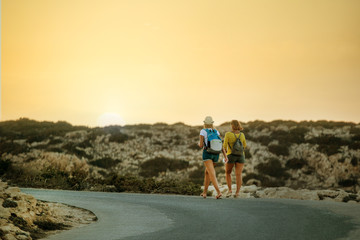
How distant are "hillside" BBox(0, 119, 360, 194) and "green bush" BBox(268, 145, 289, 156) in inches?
3.1

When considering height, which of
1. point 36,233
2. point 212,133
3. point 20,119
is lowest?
point 36,233

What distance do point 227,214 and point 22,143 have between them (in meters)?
39.9

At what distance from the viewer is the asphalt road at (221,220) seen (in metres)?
7.12

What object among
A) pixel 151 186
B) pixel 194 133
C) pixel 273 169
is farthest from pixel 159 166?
pixel 151 186

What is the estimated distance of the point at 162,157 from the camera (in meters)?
37.3

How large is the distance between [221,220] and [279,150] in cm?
2853

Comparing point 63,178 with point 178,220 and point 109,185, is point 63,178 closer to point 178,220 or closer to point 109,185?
point 109,185

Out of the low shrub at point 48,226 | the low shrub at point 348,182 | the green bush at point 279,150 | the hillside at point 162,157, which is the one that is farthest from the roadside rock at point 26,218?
the green bush at point 279,150

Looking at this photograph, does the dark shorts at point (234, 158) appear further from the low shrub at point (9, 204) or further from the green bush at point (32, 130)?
the green bush at point (32, 130)

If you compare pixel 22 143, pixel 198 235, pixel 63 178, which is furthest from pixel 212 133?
pixel 22 143

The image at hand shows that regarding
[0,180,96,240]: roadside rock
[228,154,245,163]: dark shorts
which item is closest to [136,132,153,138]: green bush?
[228,154,245,163]: dark shorts

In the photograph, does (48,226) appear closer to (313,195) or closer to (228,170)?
(228,170)

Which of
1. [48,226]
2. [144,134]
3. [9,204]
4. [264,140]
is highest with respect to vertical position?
[144,134]

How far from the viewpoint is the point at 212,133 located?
41.6 feet
